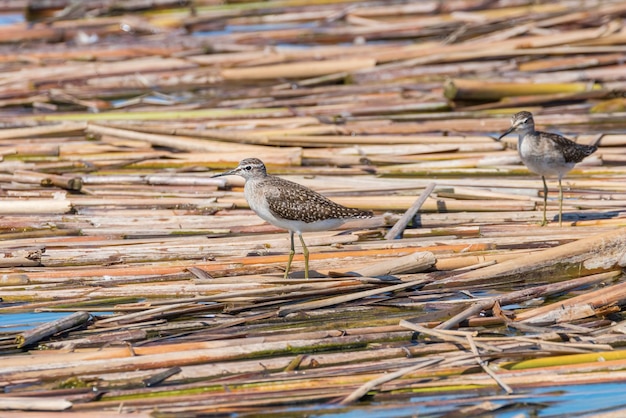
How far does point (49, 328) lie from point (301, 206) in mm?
2551

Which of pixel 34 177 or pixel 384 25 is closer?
pixel 34 177

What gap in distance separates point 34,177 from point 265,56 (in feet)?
19.4

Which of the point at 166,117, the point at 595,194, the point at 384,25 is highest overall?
the point at 384,25

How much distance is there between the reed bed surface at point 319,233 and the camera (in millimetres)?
6840

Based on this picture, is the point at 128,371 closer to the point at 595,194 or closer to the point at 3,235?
the point at 3,235

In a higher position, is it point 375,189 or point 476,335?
point 375,189

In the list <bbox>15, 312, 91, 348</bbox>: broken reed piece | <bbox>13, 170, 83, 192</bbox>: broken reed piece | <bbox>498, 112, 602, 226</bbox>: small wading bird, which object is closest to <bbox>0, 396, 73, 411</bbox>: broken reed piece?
<bbox>15, 312, 91, 348</bbox>: broken reed piece

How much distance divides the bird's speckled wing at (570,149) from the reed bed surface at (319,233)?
33 cm

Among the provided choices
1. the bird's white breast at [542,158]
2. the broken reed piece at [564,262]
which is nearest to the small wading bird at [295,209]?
the broken reed piece at [564,262]

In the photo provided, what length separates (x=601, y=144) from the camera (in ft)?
39.6

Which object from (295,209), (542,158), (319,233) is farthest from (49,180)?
(542,158)

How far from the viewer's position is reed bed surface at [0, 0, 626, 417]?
6.84 meters

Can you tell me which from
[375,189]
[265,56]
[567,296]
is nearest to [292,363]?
[567,296]

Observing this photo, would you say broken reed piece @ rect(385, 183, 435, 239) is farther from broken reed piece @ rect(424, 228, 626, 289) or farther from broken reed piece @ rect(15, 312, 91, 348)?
broken reed piece @ rect(15, 312, 91, 348)
